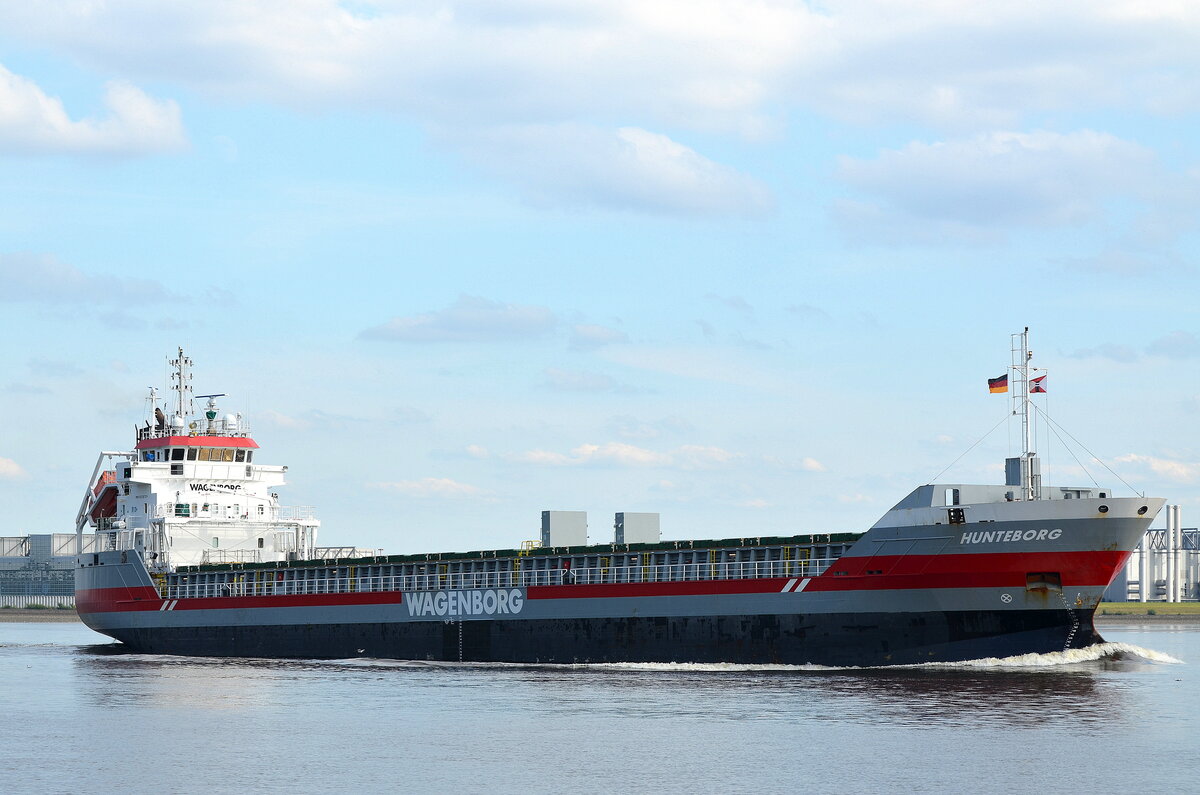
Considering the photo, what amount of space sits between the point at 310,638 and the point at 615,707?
85.5 feet

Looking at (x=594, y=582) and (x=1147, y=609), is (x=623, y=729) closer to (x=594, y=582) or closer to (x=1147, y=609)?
(x=594, y=582)

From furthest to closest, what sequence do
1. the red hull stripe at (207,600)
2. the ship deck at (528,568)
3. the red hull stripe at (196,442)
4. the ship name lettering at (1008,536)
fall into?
1. the red hull stripe at (196,442)
2. the red hull stripe at (207,600)
3. the ship deck at (528,568)
4. the ship name lettering at (1008,536)

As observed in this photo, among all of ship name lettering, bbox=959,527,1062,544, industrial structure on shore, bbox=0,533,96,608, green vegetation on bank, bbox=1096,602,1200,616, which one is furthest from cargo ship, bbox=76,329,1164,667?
industrial structure on shore, bbox=0,533,96,608

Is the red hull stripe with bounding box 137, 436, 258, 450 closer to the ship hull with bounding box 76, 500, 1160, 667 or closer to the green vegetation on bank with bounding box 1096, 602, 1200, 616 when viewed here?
the ship hull with bounding box 76, 500, 1160, 667

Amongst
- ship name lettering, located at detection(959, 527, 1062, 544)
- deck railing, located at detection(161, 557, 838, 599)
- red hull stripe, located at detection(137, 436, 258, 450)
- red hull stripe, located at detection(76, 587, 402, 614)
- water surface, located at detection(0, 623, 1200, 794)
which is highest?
red hull stripe, located at detection(137, 436, 258, 450)

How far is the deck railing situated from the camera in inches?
2117

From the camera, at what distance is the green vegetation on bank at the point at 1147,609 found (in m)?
148

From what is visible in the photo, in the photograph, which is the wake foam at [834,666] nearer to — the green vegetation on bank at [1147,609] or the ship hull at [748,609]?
the ship hull at [748,609]

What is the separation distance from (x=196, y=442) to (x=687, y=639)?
101 ft

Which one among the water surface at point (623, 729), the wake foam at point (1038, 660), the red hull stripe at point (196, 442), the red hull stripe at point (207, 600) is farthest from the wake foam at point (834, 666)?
the red hull stripe at point (196, 442)

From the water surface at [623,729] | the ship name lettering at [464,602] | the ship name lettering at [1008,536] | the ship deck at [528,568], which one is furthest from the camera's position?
the ship name lettering at [464,602]

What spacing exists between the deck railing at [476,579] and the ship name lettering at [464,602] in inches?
11.1

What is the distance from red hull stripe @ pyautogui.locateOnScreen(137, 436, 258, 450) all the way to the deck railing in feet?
23.2

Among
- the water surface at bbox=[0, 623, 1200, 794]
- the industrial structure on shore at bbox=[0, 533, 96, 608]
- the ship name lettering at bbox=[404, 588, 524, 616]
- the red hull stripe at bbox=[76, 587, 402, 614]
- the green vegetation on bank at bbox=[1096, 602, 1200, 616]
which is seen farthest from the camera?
the industrial structure on shore at bbox=[0, 533, 96, 608]
